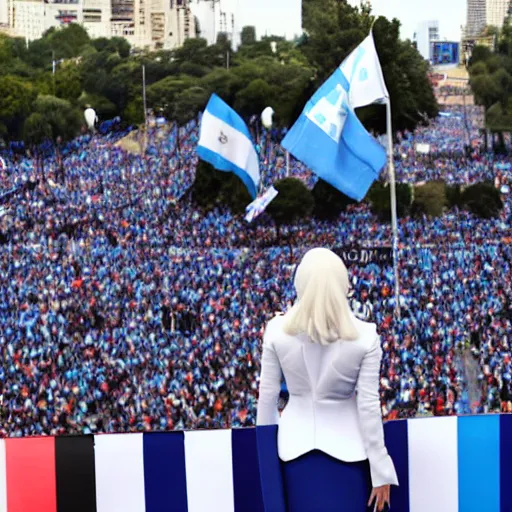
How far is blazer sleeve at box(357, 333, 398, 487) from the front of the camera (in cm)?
252

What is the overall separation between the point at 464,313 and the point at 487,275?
53 centimetres

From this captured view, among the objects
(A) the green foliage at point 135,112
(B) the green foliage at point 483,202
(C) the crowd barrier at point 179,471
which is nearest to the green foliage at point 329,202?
(B) the green foliage at point 483,202

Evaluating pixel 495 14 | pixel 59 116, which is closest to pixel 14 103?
pixel 59 116

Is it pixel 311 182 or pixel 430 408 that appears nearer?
pixel 430 408

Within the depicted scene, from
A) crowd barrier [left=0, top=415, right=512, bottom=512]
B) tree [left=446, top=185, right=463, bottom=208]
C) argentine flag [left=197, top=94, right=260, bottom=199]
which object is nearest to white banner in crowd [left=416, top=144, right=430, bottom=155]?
tree [left=446, top=185, right=463, bottom=208]

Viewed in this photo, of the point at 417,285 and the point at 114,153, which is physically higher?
the point at 114,153

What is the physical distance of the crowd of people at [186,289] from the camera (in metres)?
11.6

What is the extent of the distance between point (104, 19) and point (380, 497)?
10.9 m

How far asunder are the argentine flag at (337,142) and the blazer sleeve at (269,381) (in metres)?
8.52

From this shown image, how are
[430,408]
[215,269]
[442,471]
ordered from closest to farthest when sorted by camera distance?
[442,471]
[430,408]
[215,269]

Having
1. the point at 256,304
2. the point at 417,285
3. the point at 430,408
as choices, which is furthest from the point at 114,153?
the point at 430,408

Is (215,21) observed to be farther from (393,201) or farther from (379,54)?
(393,201)

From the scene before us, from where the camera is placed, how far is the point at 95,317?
12039 millimetres

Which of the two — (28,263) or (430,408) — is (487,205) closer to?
(430,408)
